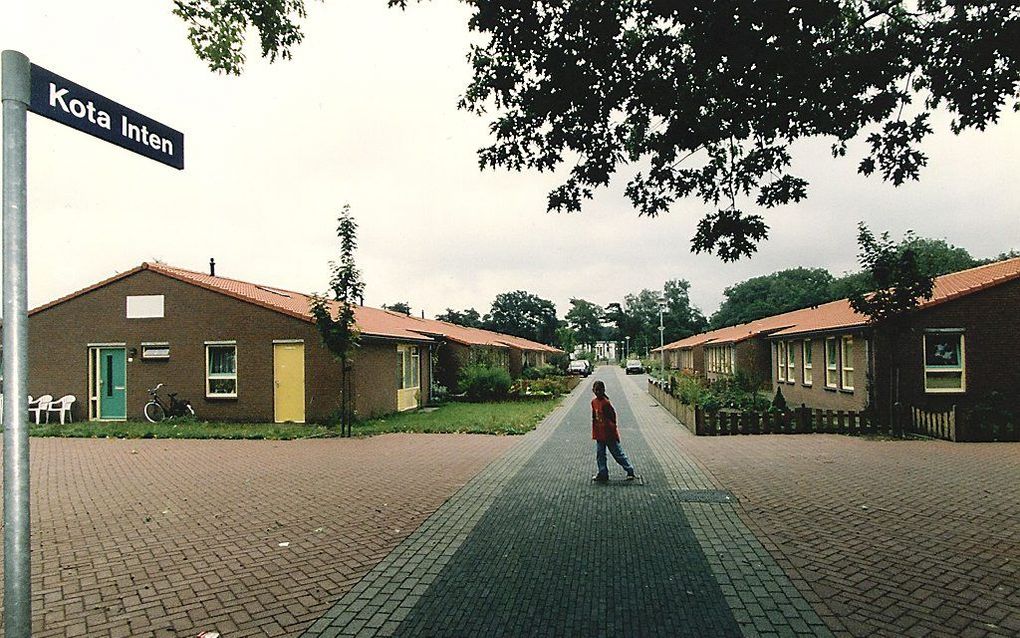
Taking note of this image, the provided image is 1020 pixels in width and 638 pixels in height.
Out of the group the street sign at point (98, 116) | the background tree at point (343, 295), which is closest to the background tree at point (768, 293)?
the background tree at point (343, 295)

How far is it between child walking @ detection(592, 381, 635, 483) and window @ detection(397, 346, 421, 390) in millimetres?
14391

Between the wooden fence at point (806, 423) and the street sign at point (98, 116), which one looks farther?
the wooden fence at point (806, 423)

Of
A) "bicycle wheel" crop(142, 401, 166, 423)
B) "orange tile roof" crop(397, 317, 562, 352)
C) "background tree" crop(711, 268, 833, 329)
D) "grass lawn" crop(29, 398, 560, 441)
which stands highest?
"background tree" crop(711, 268, 833, 329)

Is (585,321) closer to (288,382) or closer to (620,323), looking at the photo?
(620,323)

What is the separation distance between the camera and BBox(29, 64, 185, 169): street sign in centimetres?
289

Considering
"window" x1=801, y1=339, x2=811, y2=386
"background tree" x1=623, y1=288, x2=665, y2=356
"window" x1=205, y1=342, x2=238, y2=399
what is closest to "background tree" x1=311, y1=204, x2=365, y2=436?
"window" x1=205, y1=342, x2=238, y2=399

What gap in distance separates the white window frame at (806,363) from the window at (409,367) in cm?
1517

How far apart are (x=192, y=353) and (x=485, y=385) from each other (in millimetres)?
12468

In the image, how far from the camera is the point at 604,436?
10000mm

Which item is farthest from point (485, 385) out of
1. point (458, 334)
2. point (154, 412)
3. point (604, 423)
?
point (604, 423)

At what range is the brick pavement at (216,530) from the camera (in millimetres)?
4992

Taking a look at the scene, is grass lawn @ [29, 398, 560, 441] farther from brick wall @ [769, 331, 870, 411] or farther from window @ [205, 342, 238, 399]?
brick wall @ [769, 331, 870, 411]

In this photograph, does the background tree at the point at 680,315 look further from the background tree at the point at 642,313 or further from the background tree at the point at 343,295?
the background tree at the point at 343,295

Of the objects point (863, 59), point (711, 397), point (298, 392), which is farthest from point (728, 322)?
point (863, 59)
